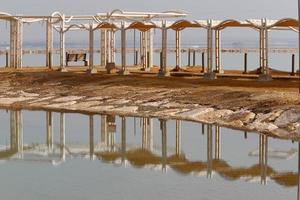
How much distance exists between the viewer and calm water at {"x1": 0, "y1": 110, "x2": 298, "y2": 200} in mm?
15898

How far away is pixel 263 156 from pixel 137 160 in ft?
10.3

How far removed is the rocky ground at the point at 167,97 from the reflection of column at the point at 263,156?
477 millimetres

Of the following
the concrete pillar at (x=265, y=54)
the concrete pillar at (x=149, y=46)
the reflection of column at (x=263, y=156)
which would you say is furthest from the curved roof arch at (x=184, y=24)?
the reflection of column at (x=263, y=156)

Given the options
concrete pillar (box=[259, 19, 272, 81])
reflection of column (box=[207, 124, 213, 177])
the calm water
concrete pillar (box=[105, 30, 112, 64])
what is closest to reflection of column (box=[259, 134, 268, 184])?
the calm water

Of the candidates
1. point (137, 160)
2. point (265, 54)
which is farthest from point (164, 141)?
point (265, 54)

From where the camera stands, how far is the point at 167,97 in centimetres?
2983

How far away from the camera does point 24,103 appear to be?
32.5m

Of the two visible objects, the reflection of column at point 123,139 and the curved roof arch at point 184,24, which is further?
the curved roof arch at point 184,24

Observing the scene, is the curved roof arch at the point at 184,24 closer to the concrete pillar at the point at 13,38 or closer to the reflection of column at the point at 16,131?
the reflection of column at the point at 16,131

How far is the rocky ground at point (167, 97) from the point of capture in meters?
24.7

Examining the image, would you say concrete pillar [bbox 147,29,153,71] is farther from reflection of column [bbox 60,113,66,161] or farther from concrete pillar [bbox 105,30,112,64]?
reflection of column [bbox 60,113,66,161]

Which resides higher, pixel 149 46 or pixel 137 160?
pixel 149 46

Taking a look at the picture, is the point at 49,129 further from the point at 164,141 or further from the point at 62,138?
the point at 164,141

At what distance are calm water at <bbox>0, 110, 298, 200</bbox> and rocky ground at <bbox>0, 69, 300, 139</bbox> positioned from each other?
87 centimetres
